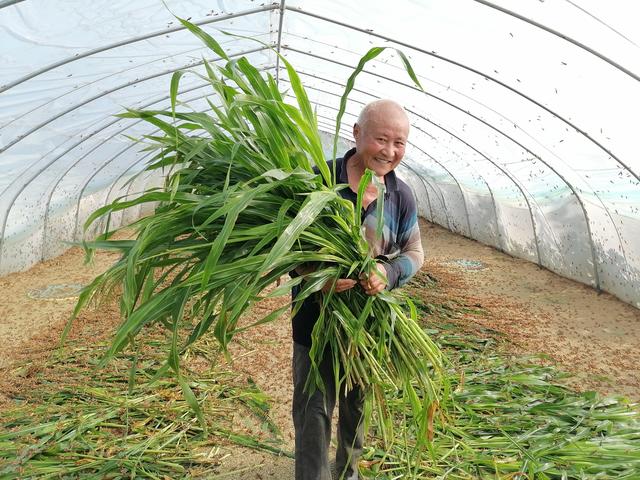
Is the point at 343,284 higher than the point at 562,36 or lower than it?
lower

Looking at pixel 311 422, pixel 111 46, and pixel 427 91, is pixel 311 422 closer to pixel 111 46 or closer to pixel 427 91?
pixel 111 46

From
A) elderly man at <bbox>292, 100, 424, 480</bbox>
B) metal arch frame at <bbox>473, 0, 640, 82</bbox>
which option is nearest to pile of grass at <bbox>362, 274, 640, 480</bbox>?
elderly man at <bbox>292, 100, 424, 480</bbox>

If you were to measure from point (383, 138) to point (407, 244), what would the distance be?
447 millimetres

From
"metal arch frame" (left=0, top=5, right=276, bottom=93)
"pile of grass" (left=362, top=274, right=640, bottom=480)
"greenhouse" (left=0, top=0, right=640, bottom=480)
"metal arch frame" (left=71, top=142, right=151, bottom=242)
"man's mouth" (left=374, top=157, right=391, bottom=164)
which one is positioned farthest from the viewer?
"metal arch frame" (left=71, top=142, right=151, bottom=242)

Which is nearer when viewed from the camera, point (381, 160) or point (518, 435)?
point (381, 160)

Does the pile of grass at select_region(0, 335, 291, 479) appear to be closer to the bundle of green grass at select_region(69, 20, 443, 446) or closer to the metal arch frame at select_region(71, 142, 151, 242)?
the bundle of green grass at select_region(69, 20, 443, 446)

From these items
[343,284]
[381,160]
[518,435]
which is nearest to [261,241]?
[343,284]

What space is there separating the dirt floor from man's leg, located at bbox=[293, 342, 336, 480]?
397 mm

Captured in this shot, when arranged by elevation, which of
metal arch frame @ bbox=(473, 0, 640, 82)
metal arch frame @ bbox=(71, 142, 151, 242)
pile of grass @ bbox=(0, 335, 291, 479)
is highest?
metal arch frame @ bbox=(473, 0, 640, 82)

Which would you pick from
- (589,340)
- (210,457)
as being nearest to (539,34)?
(589,340)

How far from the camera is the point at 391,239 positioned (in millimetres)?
2293

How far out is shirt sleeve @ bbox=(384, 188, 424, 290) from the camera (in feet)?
7.31

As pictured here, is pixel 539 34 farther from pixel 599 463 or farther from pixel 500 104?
pixel 599 463

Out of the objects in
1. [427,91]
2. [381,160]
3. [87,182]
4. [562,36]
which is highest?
[427,91]
